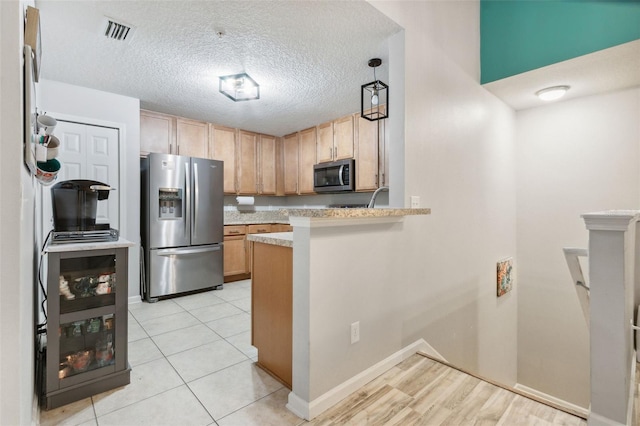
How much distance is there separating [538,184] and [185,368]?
4193 millimetres

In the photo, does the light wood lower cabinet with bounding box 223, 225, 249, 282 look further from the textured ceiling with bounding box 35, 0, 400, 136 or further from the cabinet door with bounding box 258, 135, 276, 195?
the textured ceiling with bounding box 35, 0, 400, 136

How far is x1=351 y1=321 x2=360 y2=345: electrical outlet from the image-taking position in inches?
69.1

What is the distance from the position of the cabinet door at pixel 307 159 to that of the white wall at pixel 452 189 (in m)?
2.45

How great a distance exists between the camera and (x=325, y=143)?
4566mm

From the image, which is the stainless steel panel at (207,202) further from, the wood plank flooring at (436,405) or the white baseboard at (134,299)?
the wood plank flooring at (436,405)

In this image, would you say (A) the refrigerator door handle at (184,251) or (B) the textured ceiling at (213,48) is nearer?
(B) the textured ceiling at (213,48)

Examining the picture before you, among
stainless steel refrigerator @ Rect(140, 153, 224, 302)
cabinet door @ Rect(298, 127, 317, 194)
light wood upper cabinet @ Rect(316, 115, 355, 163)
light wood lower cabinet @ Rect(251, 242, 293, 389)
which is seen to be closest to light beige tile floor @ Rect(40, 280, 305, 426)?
light wood lower cabinet @ Rect(251, 242, 293, 389)

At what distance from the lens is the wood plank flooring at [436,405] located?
1511mm

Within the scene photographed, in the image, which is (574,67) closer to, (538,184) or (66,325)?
(538,184)

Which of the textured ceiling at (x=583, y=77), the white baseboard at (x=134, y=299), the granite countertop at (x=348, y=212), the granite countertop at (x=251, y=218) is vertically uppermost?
the textured ceiling at (x=583, y=77)

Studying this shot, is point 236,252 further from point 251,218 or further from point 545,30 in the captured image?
point 545,30

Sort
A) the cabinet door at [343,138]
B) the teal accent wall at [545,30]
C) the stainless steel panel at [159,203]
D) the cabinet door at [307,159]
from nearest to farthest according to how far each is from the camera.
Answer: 1. the teal accent wall at [545,30]
2. the stainless steel panel at [159,203]
3. the cabinet door at [343,138]
4. the cabinet door at [307,159]

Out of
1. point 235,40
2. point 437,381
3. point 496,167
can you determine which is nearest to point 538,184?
point 496,167

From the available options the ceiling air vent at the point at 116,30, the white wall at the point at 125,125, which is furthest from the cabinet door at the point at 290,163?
the ceiling air vent at the point at 116,30
